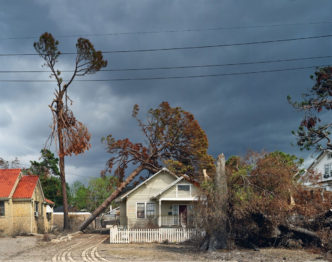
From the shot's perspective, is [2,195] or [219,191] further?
[2,195]

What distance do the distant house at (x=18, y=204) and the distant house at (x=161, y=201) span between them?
8.32 m

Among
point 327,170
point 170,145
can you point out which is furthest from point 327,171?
point 170,145

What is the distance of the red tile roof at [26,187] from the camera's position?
109 feet

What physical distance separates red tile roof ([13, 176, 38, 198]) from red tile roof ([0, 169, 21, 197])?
82 centimetres

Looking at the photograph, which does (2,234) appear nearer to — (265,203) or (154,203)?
(154,203)

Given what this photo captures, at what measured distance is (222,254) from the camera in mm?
17297

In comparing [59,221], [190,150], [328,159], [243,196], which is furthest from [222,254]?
A: [59,221]

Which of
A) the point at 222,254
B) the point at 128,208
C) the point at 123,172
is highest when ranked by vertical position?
the point at 123,172

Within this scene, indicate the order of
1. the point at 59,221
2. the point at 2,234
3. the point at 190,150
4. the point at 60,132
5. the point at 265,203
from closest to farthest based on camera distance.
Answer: the point at 265,203
the point at 2,234
the point at 60,132
the point at 190,150
the point at 59,221

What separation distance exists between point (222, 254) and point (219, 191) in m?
3.06

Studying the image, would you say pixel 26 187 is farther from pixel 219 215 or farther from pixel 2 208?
pixel 219 215

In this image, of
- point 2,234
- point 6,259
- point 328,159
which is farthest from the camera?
point 328,159

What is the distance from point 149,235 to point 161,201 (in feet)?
22.6

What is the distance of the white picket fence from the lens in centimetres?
2423
